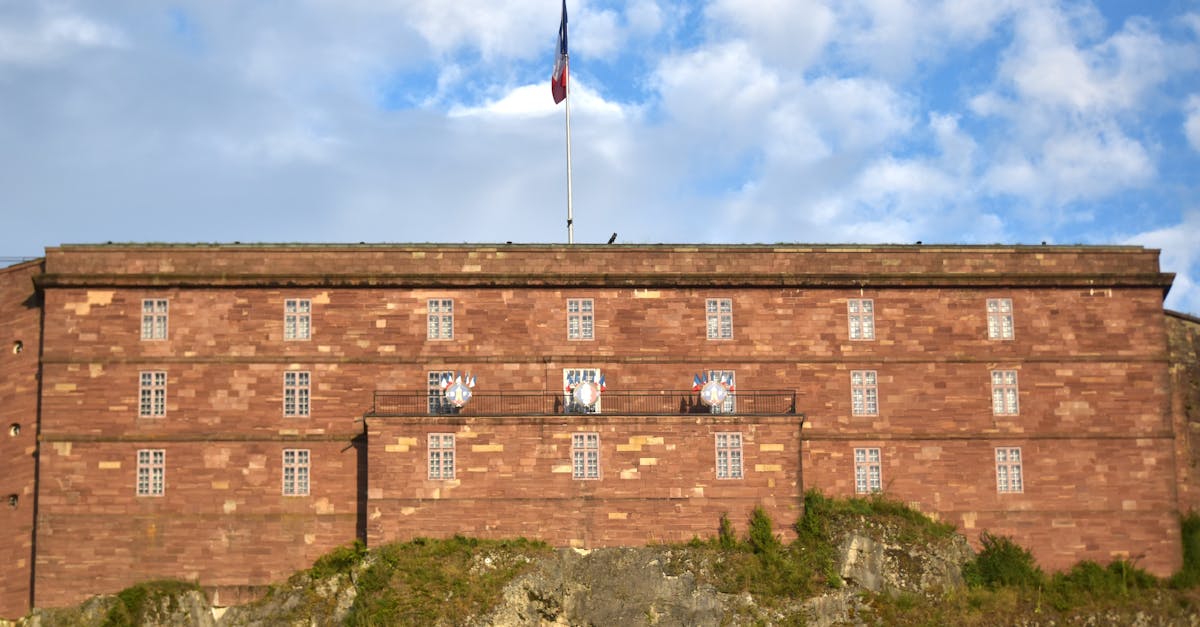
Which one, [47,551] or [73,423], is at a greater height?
[73,423]

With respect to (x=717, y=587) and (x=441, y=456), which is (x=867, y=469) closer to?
(x=717, y=587)

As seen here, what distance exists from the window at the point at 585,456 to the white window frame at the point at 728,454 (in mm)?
4314

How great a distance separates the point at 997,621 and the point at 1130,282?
14942 mm

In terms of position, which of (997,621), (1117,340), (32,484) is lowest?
(997,621)

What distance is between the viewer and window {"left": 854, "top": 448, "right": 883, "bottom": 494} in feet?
210

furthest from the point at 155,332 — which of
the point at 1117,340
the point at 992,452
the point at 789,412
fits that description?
the point at 1117,340

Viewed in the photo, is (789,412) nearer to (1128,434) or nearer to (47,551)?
(1128,434)

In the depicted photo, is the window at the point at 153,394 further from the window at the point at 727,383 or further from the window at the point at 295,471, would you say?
the window at the point at 727,383

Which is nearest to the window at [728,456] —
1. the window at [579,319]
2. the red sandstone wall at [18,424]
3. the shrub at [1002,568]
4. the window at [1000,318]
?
the window at [579,319]

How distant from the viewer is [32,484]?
205 ft

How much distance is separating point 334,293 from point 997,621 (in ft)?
87.6

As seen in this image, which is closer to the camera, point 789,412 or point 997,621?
point 997,621

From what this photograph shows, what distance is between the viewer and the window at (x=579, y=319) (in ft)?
211

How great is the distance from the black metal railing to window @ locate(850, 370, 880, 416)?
243 centimetres
